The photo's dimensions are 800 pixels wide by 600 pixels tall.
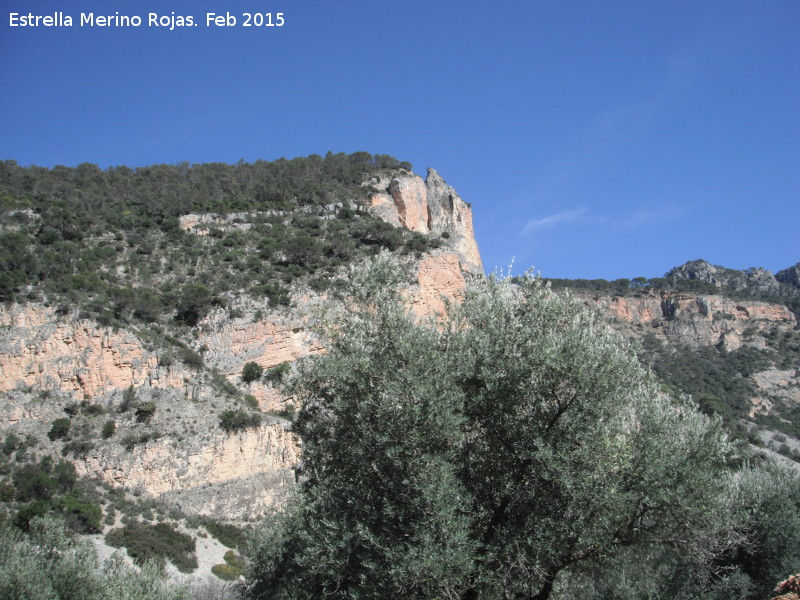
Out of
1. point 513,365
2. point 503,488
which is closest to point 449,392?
point 513,365

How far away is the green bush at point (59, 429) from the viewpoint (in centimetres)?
3039

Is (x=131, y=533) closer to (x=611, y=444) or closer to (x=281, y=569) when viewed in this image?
(x=281, y=569)

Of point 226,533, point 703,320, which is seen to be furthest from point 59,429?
point 703,320

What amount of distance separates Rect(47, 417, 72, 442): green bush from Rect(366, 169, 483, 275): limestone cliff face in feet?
109

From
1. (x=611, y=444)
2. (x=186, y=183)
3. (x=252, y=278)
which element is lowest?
(x=611, y=444)

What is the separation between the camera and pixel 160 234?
1881 inches

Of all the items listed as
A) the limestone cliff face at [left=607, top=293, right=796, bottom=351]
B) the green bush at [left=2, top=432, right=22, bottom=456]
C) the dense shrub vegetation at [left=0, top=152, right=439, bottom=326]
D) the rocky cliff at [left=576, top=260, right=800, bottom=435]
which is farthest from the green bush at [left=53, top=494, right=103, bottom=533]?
the limestone cliff face at [left=607, top=293, right=796, bottom=351]

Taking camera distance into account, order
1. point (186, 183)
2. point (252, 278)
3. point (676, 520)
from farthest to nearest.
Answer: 1. point (186, 183)
2. point (252, 278)
3. point (676, 520)

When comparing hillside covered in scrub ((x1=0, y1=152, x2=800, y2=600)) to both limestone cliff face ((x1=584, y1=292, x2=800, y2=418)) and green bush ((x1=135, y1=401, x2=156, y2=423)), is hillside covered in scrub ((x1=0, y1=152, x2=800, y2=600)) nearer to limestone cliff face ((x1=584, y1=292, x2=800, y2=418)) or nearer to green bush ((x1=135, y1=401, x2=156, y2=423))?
green bush ((x1=135, y1=401, x2=156, y2=423))

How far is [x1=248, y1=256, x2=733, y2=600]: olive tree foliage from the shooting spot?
7.46 metres

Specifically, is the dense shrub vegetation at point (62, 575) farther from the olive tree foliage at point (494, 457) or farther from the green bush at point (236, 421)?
the green bush at point (236, 421)

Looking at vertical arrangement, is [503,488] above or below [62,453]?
above

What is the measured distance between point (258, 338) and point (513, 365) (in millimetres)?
32202

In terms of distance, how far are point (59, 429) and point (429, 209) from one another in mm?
42570
